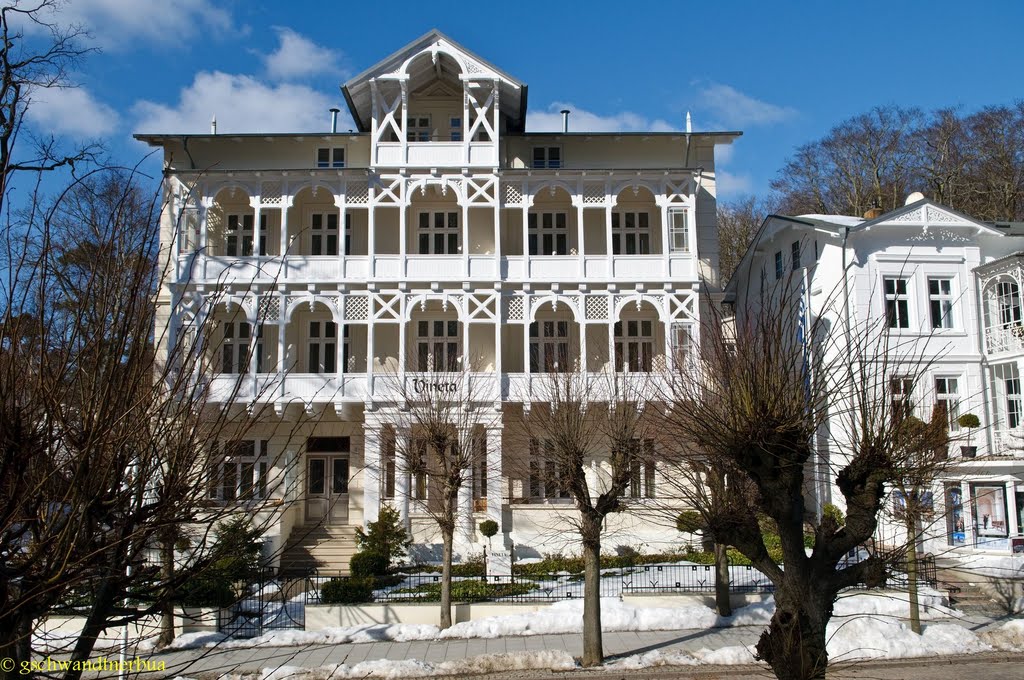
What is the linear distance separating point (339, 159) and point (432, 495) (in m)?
14.2

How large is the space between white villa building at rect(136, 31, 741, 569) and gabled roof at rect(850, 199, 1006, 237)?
107 centimetres

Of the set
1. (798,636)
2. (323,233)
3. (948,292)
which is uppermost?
(323,233)

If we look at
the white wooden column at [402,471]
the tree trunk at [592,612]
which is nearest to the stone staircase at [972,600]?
the tree trunk at [592,612]

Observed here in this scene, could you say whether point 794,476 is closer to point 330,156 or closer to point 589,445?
point 589,445

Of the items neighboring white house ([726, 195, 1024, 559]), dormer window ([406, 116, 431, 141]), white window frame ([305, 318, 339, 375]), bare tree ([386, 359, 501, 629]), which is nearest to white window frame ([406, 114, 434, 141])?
dormer window ([406, 116, 431, 141])

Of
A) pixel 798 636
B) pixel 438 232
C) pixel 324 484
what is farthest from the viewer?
pixel 438 232

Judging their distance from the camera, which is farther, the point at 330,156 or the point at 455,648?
the point at 330,156

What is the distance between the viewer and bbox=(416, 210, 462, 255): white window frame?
3111cm

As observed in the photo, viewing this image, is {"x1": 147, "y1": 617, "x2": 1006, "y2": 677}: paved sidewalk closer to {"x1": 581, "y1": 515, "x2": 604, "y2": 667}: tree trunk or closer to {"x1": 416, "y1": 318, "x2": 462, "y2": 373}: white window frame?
{"x1": 581, "y1": 515, "x2": 604, "y2": 667}: tree trunk

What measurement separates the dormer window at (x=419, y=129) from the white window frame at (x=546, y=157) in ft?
13.8

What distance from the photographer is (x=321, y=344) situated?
30.9 m

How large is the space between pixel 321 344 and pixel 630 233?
41.7 feet

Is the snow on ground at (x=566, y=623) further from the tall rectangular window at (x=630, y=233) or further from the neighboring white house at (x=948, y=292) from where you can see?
the tall rectangular window at (x=630, y=233)

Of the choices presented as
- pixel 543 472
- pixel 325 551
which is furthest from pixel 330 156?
pixel 543 472
